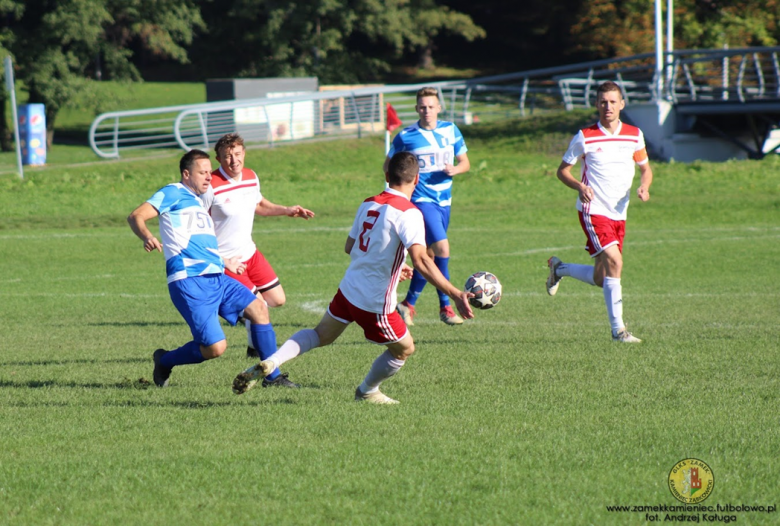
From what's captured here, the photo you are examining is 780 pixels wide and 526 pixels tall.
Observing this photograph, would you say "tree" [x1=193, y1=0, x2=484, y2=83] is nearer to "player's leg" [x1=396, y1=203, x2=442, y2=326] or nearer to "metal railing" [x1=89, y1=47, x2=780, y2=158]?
"metal railing" [x1=89, y1=47, x2=780, y2=158]

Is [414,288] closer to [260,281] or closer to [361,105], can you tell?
[260,281]

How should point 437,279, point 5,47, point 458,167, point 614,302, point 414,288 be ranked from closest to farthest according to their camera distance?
point 437,279
point 614,302
point 458,167
point 414,288
point 5,47

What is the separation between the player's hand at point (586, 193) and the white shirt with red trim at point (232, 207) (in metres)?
2.79

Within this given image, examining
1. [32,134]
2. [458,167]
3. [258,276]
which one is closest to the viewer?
[258,276]

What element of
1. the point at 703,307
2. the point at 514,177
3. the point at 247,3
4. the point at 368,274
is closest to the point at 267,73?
the point at 247,3

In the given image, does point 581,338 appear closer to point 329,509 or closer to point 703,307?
point 703,307

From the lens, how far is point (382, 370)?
19.2ft

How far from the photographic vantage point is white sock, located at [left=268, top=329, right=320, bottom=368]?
5898mm

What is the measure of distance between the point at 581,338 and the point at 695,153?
21776 millimetres

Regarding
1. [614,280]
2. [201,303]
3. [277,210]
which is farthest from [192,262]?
[614,280]

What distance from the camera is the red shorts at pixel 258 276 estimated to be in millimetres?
7777

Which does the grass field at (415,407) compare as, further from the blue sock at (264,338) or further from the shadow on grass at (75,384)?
the blue sock at (264,338)

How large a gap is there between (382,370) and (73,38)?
31.3m

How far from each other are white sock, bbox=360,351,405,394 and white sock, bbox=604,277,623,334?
285cm
